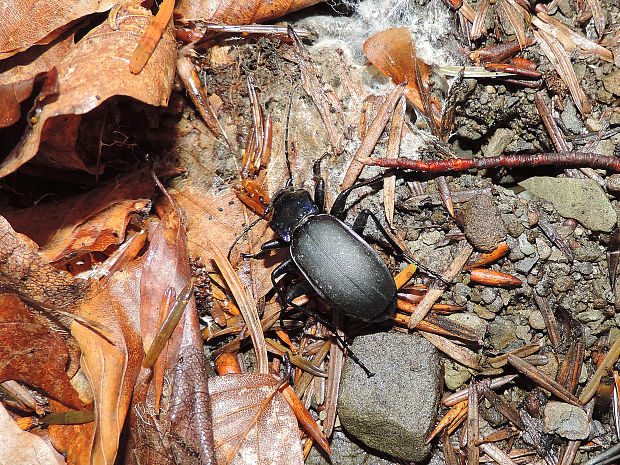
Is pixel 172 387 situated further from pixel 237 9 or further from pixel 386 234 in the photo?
pixel 237 9

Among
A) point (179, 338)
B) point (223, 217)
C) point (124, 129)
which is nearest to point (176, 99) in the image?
point (124, 129)

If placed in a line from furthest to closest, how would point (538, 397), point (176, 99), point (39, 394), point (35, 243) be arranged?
point (176, 99)
point (538, 397)
point (39, 394)
point (35, 243)

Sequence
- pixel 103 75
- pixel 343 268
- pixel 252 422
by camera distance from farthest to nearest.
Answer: pixel 343 268, pixel 252 422, pixel 103 75

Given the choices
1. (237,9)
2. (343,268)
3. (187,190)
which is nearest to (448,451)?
(343,268)

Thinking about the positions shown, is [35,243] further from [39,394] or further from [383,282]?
[383,282]

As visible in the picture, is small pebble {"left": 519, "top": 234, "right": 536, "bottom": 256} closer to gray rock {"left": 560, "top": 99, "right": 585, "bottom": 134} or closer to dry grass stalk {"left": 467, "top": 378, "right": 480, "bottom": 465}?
gray rock {"left": 560, "top": 99, "right": 585, "bottom": 134}

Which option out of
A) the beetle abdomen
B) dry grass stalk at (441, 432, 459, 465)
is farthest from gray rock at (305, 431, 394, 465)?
the beetle abdomen

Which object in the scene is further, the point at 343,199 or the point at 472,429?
the point at 343,199

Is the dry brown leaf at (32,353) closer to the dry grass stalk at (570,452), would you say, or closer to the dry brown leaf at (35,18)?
the dry brown leaf at (35,18)
